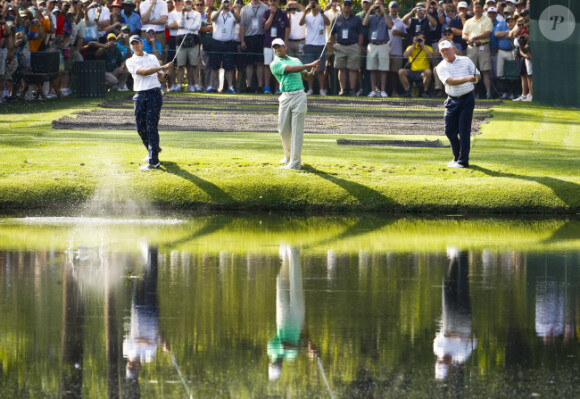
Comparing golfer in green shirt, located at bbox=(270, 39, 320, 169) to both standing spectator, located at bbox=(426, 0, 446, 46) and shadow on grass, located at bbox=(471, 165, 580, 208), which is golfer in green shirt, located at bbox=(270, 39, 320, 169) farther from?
standing spectator, located at bbox=(426, 0, 446, 46)

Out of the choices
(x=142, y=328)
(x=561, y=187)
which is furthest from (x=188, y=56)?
(x=142, y=328)

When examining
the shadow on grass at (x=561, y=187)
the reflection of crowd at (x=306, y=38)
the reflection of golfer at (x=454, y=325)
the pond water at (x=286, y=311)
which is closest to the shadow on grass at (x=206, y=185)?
the pond water at (x=286, y=311)

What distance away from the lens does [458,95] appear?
17609 mm

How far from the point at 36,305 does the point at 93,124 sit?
1526 cm

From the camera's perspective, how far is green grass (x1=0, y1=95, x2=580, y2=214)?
53.8ft

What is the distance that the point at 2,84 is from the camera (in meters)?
28.7

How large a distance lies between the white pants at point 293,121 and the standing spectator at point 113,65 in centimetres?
1556

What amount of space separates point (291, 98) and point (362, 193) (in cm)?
185

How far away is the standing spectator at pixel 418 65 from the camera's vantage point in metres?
31.8

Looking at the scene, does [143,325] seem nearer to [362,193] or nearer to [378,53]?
[362,193]

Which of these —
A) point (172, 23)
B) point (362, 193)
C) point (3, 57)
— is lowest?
point (362, 193)

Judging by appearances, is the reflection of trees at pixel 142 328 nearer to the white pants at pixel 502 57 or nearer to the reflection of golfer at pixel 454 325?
the reflection of golfer at pixel 454 325

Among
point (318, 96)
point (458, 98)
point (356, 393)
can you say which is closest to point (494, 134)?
point (458, 98)

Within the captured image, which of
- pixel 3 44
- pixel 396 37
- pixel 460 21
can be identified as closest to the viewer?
pixel 3 44
